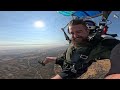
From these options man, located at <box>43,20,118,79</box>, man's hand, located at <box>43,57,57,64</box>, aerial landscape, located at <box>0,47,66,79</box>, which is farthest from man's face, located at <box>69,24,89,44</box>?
man's hand, located at <box>43,57,57,64</box>

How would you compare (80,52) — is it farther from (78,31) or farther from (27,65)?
(27,65)

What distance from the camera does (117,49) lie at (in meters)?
3.00

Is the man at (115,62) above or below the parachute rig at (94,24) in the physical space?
below

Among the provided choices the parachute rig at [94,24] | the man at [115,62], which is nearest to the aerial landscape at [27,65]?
the parachute rig at [94,24]

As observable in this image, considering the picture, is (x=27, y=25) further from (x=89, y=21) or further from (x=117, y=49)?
(x=117, y=49)

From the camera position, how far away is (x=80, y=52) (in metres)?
3.04

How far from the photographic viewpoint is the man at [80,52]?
3.00m

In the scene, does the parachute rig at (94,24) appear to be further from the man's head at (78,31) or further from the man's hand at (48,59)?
the man's hand at (48,59)

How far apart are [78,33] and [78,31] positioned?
0.10 feet
